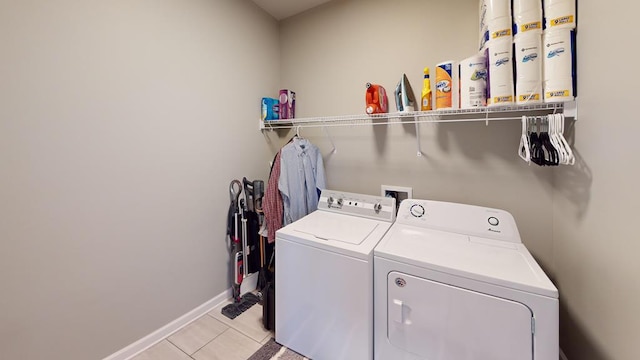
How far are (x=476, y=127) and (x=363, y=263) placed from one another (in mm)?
1239

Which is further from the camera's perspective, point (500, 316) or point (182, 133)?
point (182, 133)

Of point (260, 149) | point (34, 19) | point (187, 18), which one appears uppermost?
point (187, 18)

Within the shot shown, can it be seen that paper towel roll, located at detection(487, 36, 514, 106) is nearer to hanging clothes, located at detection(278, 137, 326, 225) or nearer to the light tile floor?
hanging clothes, located at detection(278, 137, 326, 225)

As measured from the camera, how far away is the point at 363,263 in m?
1.26

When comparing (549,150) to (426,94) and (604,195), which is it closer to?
(604,195)

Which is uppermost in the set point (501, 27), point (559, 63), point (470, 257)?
point (501, 27)

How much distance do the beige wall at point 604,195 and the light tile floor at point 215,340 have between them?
175 centimetres

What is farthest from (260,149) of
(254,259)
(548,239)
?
(548,239)

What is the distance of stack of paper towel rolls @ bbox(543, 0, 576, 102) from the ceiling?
173cm

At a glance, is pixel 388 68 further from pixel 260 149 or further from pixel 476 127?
pixel 260 149

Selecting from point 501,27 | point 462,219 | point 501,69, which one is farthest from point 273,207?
point 501,27

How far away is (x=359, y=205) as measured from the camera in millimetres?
1859

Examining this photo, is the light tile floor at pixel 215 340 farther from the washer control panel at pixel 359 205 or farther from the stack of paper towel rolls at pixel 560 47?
the stack of paper towel rolls at pixel 560 47

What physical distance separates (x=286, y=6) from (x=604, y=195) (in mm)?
Result: 2598
